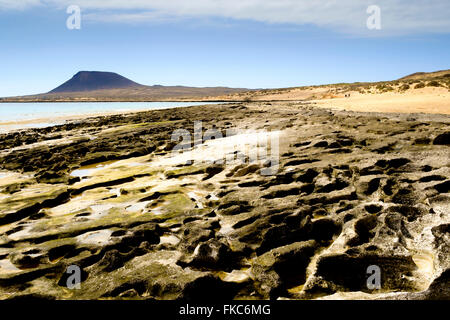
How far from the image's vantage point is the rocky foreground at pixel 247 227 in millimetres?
4746

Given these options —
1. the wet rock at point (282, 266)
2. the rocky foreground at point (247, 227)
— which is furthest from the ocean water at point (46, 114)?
the wet rock at point (282, 266)

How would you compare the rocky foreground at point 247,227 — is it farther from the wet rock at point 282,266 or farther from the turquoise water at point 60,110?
the turquoise water at point 60,110

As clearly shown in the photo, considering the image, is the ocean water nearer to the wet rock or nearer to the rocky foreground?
the rocky foreground

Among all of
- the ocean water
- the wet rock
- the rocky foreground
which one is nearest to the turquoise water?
the ocean water

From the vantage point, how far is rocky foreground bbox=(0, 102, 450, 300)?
475 centimetres

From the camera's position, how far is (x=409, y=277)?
448 centimetres

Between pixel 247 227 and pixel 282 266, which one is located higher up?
pixel 247 227

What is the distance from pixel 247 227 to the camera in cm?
646

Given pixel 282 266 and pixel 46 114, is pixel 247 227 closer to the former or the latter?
pixel 282 266

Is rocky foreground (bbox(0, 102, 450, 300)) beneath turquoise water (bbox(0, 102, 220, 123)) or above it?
beneath

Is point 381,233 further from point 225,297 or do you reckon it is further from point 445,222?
point 225,297

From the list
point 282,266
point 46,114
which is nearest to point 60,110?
point 46,114

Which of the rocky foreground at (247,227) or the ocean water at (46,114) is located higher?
the ocean water at (46,114)
